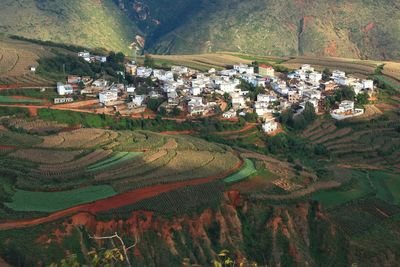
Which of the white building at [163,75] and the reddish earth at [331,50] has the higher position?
the white building at [163,75]

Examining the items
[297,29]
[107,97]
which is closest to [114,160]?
[107,97]

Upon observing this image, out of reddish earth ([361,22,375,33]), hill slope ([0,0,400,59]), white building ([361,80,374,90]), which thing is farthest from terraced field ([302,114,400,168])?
reddish earth ([361,22,375,33])

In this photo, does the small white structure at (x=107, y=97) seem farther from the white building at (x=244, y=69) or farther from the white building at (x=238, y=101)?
the white building at (x=244, y=69)

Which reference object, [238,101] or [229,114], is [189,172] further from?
[238,101]

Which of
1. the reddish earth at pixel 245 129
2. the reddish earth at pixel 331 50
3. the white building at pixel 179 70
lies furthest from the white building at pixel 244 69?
the reddish earth at pixel 331 50

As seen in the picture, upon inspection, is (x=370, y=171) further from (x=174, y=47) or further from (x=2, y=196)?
(x=174, y=47)
